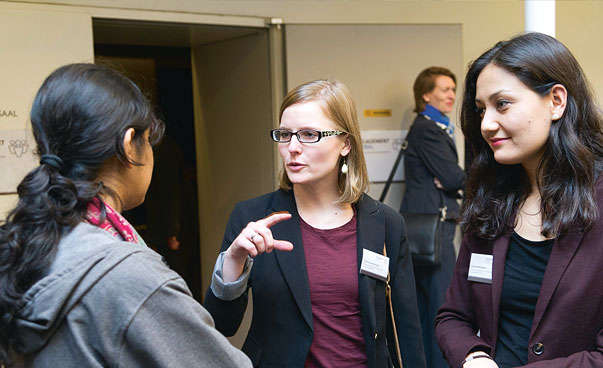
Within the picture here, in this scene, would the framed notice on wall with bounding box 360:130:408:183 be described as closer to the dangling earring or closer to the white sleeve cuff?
the dangling earring

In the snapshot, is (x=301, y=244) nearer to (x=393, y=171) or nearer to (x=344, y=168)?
(x=344, y=168)

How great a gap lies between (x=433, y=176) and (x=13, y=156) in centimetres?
271

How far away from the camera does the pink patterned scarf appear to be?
1.15 metres

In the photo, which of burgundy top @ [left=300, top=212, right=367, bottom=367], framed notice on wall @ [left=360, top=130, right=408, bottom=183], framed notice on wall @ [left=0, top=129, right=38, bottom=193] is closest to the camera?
burgundy top @ [left=300, top=212, right=367, bottom=367]

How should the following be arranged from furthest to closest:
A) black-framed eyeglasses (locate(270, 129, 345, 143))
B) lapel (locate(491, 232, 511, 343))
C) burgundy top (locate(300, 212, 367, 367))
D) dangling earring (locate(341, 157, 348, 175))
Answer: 1. dangling earring (locate(341, 157, 348, 175))
2. black-framed eyeglasses (locate(270, 129, 345, 143))
3. burgundy top (locate(300, 212, 367, 367))
4. lapel (locate(491, 232, 511, 343))

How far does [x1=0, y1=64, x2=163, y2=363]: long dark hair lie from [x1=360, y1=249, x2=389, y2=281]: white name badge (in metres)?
0.91

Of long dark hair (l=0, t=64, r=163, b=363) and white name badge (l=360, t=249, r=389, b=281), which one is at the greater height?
long dark hair (l=0, t=64, r=163, b=363)

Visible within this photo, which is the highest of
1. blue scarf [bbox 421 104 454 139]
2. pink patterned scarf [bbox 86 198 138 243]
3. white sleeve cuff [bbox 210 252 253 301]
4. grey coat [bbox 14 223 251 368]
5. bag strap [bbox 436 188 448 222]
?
blue scarf [bbox 421 104 454 139]

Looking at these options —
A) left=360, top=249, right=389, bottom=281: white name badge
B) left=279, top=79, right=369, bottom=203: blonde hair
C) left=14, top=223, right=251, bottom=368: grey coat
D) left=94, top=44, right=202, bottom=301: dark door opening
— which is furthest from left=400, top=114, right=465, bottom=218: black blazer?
left=14, top=223, right=251, bottom=368: grey coat

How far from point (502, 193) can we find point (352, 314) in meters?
0.59

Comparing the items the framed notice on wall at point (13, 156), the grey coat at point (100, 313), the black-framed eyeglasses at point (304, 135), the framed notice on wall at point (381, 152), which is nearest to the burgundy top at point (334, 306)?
the black-framed eyeglasses at point (304, 135)

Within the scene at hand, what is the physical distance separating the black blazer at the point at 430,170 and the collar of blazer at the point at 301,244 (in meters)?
2.20

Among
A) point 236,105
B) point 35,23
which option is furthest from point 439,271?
point 35,23

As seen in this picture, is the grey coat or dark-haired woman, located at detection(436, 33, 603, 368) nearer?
the grey coat
